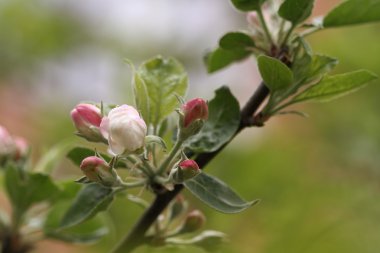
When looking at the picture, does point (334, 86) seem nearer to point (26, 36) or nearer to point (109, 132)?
point (109, 132)

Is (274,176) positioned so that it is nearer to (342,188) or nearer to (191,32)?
→ (342,188)

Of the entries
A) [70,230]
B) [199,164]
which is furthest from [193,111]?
[70,230]

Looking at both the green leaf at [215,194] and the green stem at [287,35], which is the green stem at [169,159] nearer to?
the green leaf at [215,194]

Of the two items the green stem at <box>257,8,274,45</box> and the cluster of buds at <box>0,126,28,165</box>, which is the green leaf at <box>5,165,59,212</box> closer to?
the cluster of buds at <box>0,126,28,165</box>

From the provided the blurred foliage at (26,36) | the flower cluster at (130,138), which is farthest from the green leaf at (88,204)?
the blurred foliage at (26,36)

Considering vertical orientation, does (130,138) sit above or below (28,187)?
above
